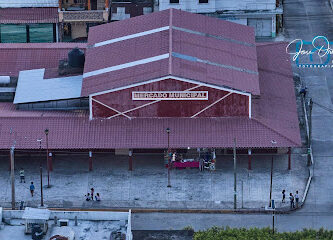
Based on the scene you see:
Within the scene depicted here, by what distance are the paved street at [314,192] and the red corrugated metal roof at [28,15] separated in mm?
28316

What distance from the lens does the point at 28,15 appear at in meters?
141

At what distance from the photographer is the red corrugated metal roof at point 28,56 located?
419ft

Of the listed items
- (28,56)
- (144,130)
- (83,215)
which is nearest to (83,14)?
(28,56)

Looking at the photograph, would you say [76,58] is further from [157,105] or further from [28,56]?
[157,105]

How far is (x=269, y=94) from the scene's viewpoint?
402ft

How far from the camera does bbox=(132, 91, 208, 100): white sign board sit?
115 m

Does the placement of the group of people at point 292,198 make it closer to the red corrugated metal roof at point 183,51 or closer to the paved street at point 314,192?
the paved street at point 314,192

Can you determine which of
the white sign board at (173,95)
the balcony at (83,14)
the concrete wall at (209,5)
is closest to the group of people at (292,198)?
the white sign board at (173,95)

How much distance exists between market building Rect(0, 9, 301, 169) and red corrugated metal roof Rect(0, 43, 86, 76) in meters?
4.17

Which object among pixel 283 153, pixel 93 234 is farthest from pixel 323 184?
pixel 93 234

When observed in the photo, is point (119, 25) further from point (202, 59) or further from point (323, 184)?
point (323, 184)

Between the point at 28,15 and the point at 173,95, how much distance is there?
32354mm

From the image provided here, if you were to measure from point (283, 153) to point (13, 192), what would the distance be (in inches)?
1076

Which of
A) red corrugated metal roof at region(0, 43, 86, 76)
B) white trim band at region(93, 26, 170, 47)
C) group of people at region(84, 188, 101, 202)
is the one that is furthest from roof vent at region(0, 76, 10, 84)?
group of people at region(84, 188, 101, 202)
